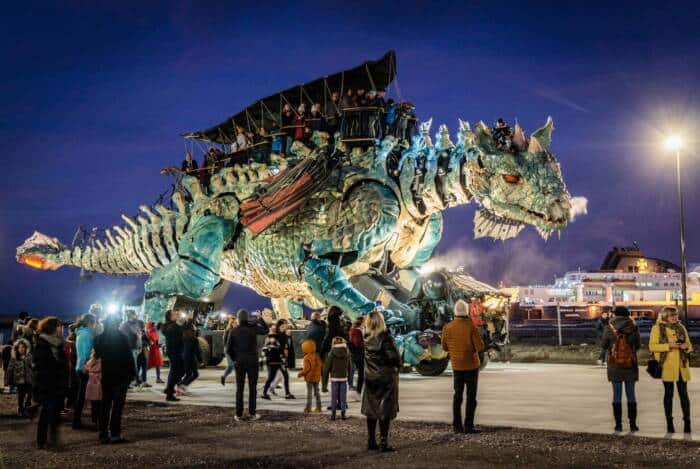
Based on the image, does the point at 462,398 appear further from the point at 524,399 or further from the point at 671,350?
the point at 524,399

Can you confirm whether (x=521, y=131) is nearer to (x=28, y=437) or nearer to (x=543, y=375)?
(x=543, y=375)

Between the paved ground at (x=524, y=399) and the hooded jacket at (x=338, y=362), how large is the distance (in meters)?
0.86

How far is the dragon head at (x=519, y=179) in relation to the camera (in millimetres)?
13109

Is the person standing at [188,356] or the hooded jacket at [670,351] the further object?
the person standing at [188,356]

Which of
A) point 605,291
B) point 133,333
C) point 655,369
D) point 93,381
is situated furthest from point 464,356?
point 605,291

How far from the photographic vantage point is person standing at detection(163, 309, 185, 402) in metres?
11.5

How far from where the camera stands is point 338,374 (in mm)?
9164

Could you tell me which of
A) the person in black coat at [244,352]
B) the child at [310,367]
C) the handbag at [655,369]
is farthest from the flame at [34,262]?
the handbag at [655,369]

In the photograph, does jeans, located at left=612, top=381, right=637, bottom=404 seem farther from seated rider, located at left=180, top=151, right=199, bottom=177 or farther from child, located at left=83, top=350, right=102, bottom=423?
seated rider, located at left=180, top=151, right=199, bottom=177

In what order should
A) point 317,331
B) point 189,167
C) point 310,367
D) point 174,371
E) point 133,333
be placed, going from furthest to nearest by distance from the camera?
point 189,167 < point 174,371 < point 133,333 < point 317,331 < point 310,367

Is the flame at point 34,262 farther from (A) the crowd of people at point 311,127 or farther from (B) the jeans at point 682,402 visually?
(B) the jeans at point 682,402

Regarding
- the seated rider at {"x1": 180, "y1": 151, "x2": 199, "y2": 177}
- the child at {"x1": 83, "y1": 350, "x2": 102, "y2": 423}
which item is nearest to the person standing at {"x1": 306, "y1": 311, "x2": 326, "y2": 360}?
the child at {"x1": 83, "y1": 350, "x2": 102, "y2": 423}

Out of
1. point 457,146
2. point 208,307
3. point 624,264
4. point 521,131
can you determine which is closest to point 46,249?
point 208,307

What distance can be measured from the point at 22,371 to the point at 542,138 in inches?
375
